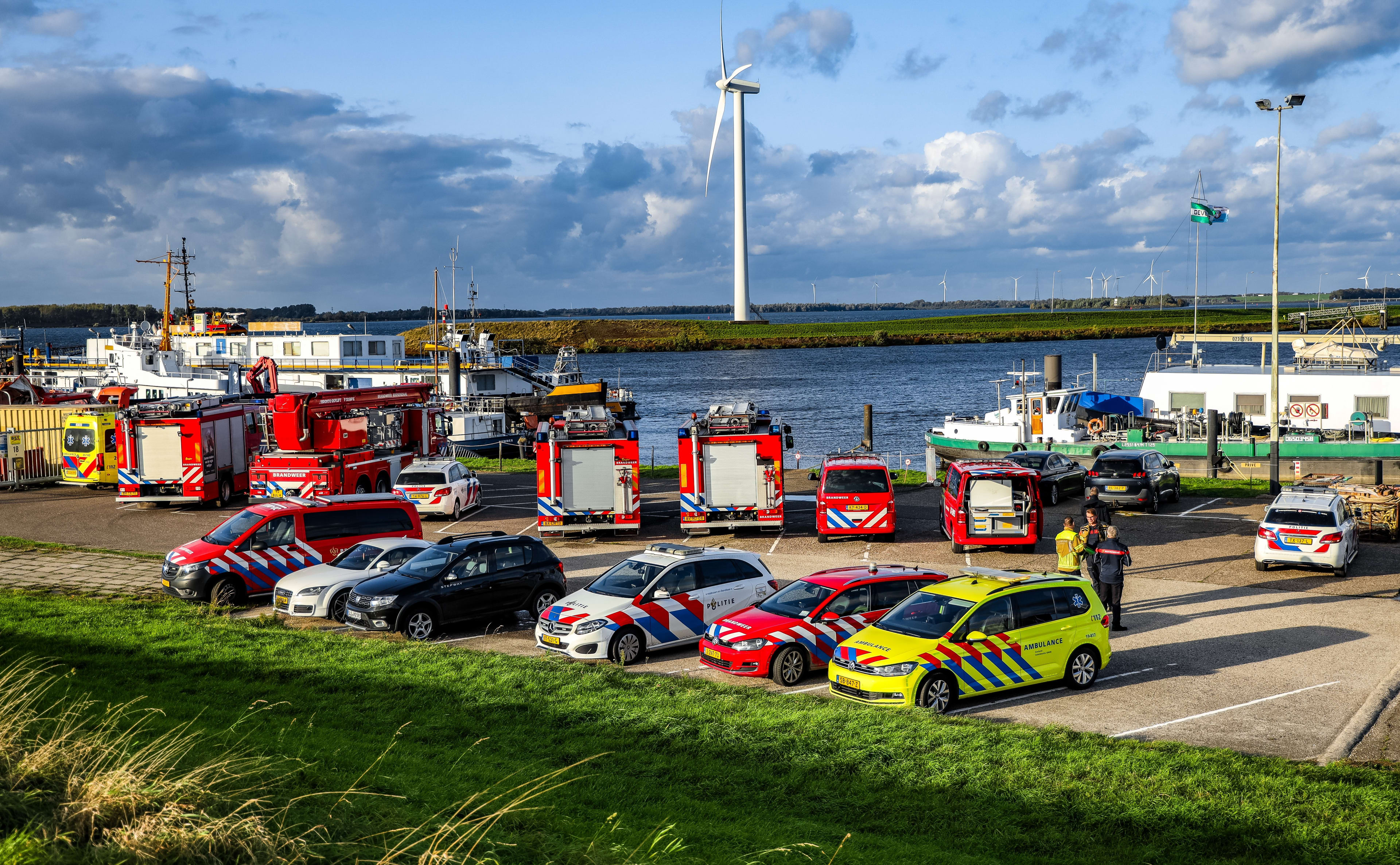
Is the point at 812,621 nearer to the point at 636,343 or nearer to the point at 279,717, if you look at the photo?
the point at 279,717

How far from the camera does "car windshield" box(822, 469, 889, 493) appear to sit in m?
25.2

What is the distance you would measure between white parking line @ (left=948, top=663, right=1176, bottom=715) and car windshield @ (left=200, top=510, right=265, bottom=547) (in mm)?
13588

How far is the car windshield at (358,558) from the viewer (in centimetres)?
1895

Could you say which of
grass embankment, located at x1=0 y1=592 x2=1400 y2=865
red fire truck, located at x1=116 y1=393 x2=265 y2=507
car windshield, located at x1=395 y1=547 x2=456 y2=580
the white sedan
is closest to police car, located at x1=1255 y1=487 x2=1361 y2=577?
grass embankment, located at x1=0 y1=592 x2=1400 y2=865

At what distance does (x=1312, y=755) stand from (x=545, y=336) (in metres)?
188

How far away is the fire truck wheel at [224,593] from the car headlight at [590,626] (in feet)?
24.6

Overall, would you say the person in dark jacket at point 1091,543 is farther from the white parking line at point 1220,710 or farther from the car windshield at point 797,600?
the car windshield at point 797,600

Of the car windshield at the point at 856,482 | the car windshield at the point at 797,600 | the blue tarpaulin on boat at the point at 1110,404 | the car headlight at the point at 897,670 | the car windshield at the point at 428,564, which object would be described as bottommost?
the car headlight at the point at 897,670

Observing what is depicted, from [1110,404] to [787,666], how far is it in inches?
1398

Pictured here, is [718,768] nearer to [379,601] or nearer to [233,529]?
[379,601]

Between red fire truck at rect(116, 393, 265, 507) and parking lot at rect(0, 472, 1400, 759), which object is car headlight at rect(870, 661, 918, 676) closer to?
parking lot at rect(0, 472, 1400, 759)

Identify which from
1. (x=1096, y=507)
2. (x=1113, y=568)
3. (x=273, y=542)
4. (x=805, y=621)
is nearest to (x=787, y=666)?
(x=805, y=621)

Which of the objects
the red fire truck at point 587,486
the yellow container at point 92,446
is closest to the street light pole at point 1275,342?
the red fire truck at point 587,486

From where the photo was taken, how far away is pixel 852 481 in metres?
25.3
